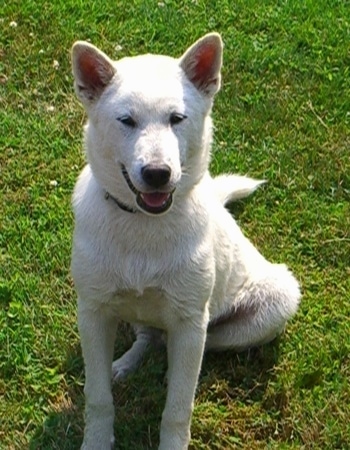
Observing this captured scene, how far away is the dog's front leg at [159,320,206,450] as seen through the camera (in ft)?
12.9

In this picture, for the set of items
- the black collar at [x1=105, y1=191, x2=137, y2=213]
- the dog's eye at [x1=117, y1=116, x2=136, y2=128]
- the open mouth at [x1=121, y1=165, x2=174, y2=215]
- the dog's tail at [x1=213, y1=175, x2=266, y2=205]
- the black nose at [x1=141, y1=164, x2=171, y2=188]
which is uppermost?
the dog's eye at [x1=117, y1=116, x2=136, y2=128]

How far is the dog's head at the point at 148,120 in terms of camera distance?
11.6 ft

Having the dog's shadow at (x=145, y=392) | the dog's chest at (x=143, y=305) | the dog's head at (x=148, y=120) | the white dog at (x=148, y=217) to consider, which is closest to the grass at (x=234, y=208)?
the dog's shadow at (x=145, y=392)

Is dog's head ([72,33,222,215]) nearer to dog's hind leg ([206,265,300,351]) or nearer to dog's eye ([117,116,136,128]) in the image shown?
dog's eye ([117,116,136,128])

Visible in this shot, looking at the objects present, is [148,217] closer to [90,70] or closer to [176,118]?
[176,118]

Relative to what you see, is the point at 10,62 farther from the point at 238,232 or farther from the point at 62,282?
the point at 238,232

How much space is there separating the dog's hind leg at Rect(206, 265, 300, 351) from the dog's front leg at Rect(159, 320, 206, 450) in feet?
1.97

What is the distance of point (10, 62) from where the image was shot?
6316 mm

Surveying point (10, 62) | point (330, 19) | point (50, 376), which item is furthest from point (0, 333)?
point (330, 19)

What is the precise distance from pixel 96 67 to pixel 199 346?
1180 mm

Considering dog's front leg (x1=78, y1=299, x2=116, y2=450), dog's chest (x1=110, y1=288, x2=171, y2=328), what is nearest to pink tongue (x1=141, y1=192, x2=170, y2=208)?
dog's chest (x1=110, y1=288, x2=171, y2=328)

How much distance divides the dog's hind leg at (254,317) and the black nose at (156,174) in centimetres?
123

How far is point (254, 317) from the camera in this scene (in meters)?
4.59

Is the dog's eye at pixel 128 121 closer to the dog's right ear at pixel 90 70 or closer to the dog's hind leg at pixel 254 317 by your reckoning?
the dog's right ear at pixel 90 70
